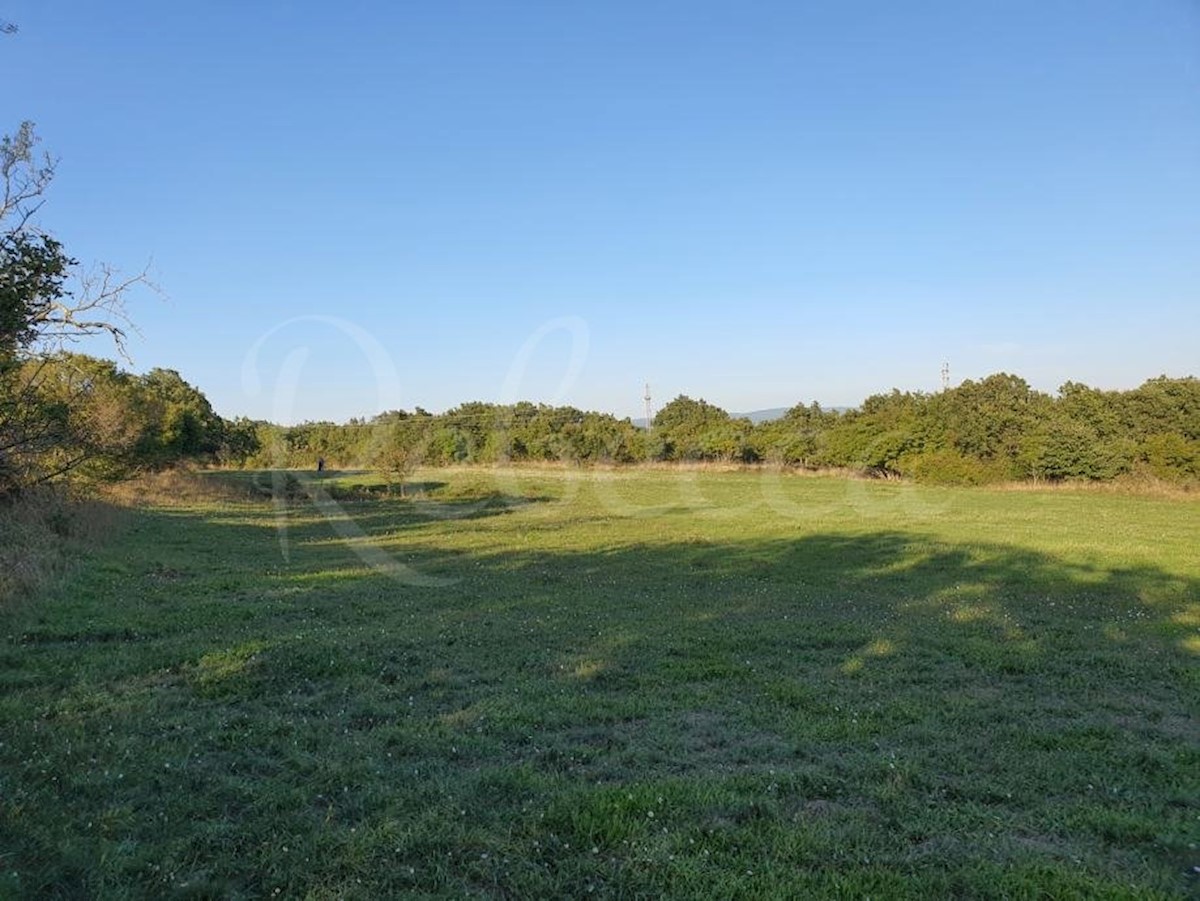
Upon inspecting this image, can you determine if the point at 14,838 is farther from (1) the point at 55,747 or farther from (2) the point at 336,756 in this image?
(2) the point at 336,756

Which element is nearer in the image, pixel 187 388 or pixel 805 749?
pixel 805 749

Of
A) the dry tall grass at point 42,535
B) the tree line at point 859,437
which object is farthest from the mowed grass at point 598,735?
the tree line at point 859,437

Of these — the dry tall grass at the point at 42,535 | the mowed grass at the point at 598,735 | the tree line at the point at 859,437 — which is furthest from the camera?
the tree line at the point at 859,437

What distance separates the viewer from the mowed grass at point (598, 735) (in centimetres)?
373

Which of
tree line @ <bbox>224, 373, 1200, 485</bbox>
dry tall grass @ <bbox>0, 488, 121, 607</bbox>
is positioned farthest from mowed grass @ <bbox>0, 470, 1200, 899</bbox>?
tree line @ <bbox>224, 373, 1200, 485</bbox>

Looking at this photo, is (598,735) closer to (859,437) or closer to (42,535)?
(42,535)

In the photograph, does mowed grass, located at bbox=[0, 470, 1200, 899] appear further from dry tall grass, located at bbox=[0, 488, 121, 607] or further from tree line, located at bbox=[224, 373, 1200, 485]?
tree line, located at bbox=[224, 373, 1200, 485]

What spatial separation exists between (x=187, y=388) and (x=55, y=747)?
62050 mm

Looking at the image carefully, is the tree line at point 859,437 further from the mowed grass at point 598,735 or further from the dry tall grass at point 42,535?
the mowed grass at point 598,735

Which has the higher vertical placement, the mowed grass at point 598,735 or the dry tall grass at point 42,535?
the dry tall grass at point 42,535

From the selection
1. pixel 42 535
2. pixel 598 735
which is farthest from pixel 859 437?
pixel 598 735

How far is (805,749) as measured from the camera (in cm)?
545

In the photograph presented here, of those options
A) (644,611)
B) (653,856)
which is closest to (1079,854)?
(653,856)

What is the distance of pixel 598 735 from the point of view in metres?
5.81
